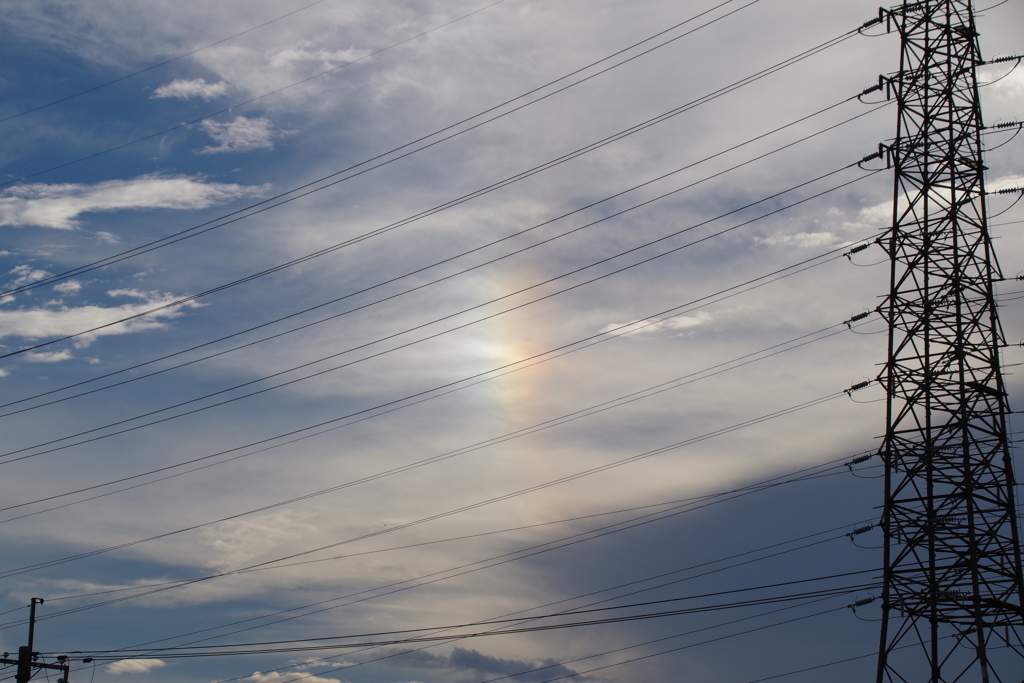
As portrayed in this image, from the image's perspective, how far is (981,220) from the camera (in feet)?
113

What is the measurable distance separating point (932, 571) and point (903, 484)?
3081 millimetres

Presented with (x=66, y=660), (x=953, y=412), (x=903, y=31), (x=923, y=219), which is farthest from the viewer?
(x=66, y=660)

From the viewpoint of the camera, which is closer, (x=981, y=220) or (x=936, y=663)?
(x=936, y=663)

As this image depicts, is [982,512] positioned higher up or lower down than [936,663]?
higher up

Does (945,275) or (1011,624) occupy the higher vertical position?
(945,275)

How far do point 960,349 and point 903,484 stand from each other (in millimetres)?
5349

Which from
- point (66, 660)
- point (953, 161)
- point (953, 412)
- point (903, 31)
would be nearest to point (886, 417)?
point (953, 412)

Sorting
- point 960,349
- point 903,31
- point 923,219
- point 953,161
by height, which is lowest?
point 960,349

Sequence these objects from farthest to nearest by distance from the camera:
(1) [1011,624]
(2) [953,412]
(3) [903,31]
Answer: (3) [903,31] → (2) [953,412] → (1) [1011,624]

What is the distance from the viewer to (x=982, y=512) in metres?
31.8

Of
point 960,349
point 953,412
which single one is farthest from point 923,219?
point 953,412

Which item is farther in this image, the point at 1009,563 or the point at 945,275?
the point at 945,275

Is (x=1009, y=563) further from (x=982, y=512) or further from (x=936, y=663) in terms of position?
(x=936, y=663)

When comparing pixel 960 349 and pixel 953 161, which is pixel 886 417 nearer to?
pixel 960 349
